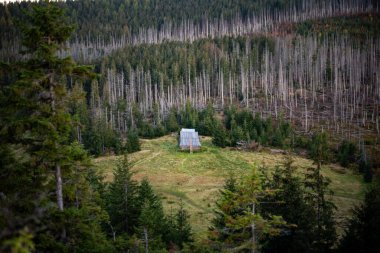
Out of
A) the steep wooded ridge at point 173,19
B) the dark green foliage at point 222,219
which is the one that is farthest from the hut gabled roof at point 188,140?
the steep wooded ridge at point 173,19

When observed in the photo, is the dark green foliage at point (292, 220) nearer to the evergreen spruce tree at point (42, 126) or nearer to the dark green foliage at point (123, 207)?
the dark green foliage at point (123, 207)

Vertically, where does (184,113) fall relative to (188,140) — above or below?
above

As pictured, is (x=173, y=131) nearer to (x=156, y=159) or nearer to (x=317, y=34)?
(x=156, y=159)

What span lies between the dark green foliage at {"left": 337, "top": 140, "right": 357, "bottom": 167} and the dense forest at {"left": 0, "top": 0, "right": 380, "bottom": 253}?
36 centimetres

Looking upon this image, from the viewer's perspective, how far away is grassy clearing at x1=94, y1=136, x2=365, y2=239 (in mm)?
36812

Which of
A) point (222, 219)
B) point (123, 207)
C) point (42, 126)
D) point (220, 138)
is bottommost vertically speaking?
point (123, 207)

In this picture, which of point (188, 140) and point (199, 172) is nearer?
point (199, 172)

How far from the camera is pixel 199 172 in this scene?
160ft

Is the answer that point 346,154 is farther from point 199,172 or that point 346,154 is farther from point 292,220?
point 292,220

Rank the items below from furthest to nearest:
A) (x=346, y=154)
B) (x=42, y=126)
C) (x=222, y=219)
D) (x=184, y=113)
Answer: (x=184, y=113) → (x=346, y=154) → (x=222, y=219) → (x=42, y=126)

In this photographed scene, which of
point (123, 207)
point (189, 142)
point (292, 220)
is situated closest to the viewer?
point (292, 220)

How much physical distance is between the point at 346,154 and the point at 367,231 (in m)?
40.5

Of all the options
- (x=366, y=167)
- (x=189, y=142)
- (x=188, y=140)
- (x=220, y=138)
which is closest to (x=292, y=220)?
(x=366, y=167)

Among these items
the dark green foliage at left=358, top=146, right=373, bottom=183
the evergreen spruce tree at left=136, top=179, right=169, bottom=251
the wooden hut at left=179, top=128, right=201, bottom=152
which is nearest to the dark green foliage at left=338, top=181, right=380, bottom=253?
the evergreen spruce tree at left=136, top=179, right=169, bottom=251
